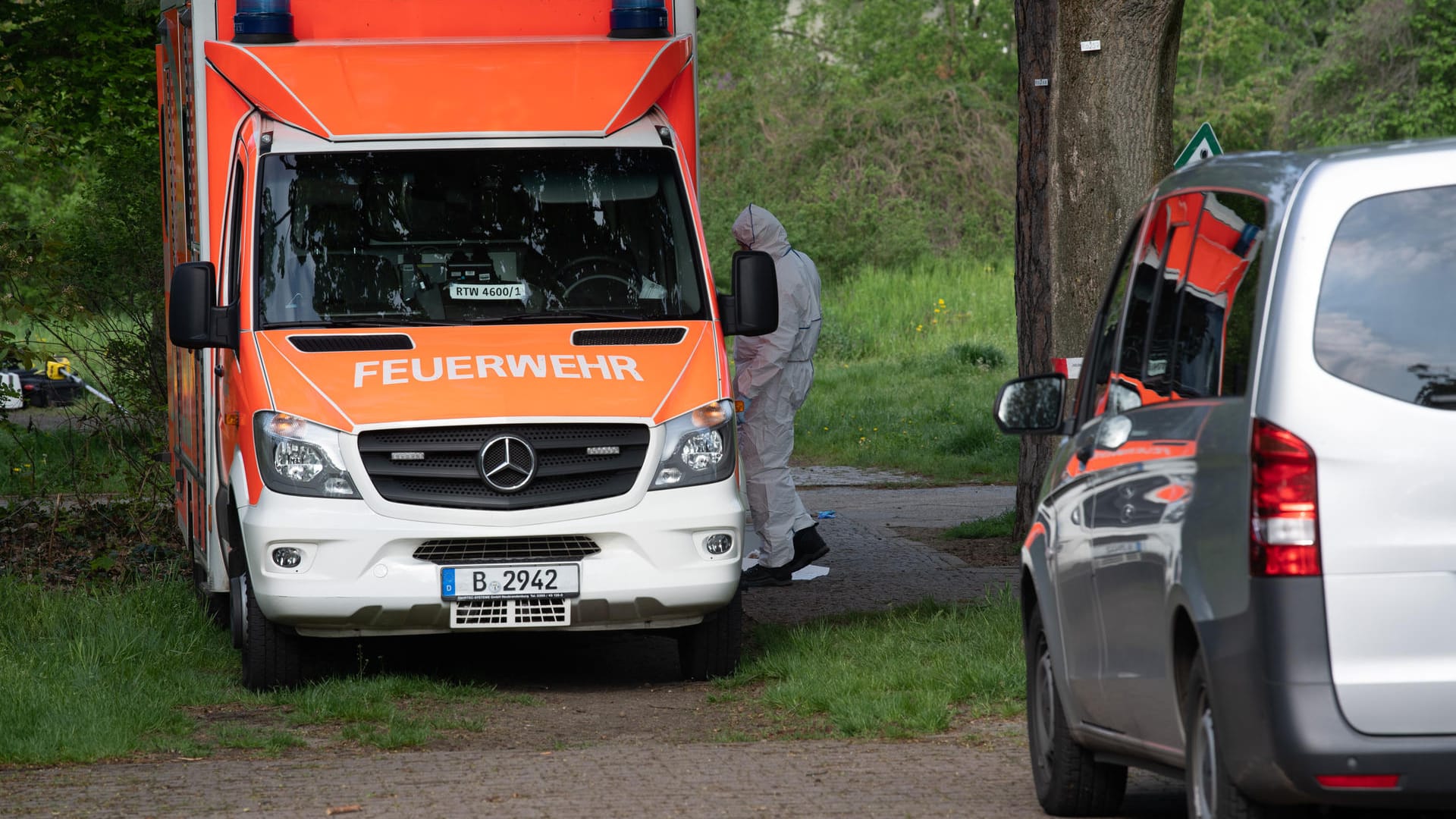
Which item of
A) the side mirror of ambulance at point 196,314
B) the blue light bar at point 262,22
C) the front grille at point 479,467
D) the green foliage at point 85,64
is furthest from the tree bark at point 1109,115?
the green foliage at point 85,64

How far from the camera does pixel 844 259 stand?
38.2m

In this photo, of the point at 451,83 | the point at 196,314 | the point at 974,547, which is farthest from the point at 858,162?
the point at 196,314

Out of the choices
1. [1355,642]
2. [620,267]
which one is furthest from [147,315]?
[1355,642]

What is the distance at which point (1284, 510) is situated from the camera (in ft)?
12.5

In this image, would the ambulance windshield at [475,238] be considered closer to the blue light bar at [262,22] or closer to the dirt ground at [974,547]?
the blue light bar at [262,22]

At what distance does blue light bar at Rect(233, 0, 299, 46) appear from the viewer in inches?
344

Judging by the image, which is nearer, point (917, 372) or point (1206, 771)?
point (1206, 771)

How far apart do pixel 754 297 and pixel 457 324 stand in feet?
4.08

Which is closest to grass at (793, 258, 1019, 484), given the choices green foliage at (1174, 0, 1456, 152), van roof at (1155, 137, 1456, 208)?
green foliage at (1174, 0, 1456, 152)

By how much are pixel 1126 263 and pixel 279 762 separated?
3303mm

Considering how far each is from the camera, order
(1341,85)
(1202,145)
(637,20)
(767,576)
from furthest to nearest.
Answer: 1. (1341,85)
2. (767,576)
3. (1202,145)
4. (637,20)

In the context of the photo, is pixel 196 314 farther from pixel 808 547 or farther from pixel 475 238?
pixel 808 547

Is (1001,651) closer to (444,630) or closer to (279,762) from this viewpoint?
(444,630)

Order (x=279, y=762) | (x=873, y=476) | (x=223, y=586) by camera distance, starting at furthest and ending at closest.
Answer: (x=873, y=476), (x=223, y=586), (x=279, y=762)
